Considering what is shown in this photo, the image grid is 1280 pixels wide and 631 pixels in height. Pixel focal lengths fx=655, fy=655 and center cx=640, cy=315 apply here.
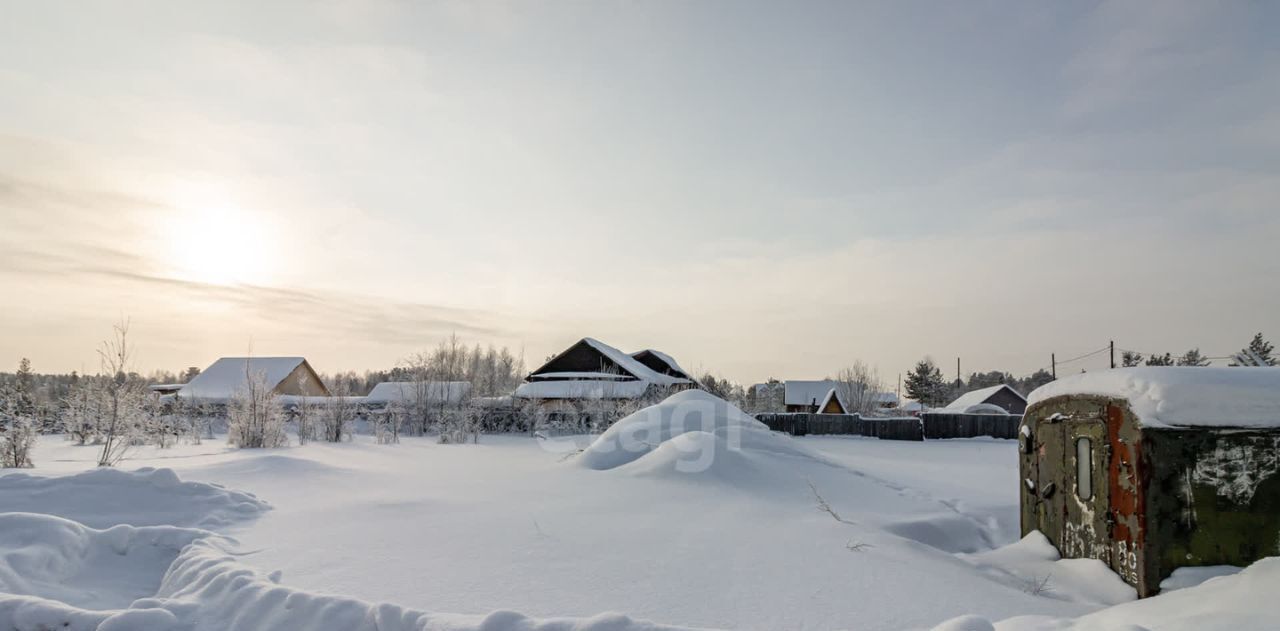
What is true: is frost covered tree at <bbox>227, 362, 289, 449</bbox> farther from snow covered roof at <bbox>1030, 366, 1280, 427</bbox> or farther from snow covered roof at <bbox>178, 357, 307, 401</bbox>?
snow covered roof at <bbox>178, 357, 307, 401</bbox>

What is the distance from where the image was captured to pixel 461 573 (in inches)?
180

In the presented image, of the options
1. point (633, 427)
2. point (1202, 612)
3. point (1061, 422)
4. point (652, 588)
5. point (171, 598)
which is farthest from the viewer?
point (633, 427)

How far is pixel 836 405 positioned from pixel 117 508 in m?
50.7

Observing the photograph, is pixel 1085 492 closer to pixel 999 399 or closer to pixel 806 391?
pixel 999 399

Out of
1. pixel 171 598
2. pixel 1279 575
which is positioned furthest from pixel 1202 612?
pixel 171 598

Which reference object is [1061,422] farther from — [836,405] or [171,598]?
[836,405]

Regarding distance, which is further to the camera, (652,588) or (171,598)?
(652,588)

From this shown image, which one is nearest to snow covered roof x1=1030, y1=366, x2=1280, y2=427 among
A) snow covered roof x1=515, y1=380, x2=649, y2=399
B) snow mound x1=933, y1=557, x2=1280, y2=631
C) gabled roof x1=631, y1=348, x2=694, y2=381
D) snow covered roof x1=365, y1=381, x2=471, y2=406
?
snow mound x1=933, y1=557, x2=1280, y2=631

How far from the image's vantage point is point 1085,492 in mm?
5320

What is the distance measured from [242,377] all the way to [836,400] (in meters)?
41.2

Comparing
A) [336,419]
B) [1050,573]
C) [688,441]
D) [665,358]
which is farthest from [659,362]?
[1050,573]

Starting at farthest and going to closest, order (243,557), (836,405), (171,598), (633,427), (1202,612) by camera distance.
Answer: (836,405) < (633,427) < (243,557) < (171,598) < (1202,612)

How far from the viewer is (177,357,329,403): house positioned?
3688cm

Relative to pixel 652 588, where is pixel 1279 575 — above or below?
above
